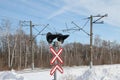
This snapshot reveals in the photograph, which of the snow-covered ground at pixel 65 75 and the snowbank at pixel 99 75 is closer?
the snow-covered ground at pixel 65 75

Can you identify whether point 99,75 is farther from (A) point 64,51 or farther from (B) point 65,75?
(A) point 64,51

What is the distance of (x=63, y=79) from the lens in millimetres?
19703

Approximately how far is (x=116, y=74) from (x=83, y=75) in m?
4.56

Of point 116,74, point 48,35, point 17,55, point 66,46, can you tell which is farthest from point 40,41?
Answer: point 48,35

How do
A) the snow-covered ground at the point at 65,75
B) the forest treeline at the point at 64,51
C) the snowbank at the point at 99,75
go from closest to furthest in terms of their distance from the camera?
the snow-covered ground at the point at 65,75 → the snowbank at the point at 99,75 → the forest treeline at the point at 64,51

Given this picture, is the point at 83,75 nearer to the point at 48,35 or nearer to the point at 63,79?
the point at 63,79

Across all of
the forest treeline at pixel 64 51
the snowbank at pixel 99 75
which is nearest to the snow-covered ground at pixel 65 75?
the snowbank at pixel 99 75

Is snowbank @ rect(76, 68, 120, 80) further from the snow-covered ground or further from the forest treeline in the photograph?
the forest treeline

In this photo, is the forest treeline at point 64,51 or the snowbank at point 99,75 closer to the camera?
the snowbank at point 99,75

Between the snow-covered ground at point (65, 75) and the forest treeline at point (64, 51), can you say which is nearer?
the snow-covered ground at point (65, 75)

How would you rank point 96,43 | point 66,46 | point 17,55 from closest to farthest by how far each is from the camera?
point 17,55 → point 66,46 → point 96,43

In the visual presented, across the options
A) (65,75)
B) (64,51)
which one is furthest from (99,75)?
(64,51)

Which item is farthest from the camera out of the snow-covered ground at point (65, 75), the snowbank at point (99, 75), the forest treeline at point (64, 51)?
the forest treeline at point (64, 51)

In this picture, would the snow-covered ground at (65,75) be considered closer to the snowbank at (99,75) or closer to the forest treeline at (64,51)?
the snowbank at (99,75)
